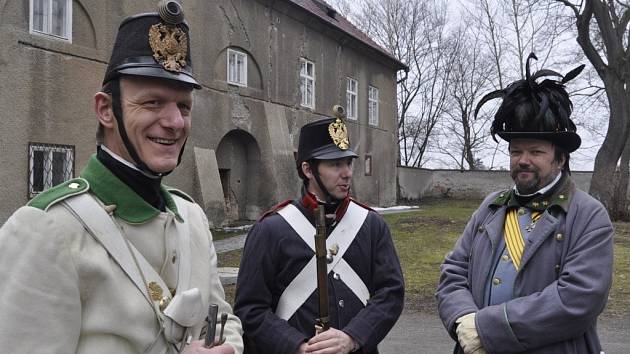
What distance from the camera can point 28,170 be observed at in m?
10.3

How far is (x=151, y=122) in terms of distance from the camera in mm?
2035

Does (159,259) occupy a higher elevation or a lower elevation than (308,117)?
lower

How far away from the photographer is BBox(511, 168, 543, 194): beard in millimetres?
3092

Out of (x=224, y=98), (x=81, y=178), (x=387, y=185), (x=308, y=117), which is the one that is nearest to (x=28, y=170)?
(x=224, y=98)

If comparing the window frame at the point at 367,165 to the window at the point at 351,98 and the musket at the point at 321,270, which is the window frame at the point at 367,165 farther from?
the musket at the point at 321,270

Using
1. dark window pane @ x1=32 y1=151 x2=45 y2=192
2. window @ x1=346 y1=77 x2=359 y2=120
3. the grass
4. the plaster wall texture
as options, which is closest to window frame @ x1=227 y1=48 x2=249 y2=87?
the grass

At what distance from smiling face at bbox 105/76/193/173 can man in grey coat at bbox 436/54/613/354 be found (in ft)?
5.73

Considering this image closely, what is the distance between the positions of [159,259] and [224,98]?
13926mm

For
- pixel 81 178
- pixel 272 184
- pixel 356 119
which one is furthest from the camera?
pixel 356 119

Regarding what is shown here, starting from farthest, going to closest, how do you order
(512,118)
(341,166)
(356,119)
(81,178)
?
1. (356,119)
2. (341,166)
3. (512,118)
4. (81,178)

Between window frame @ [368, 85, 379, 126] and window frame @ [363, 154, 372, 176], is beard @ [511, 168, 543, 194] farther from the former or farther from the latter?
window frame @ [368, 85, 379, 126]

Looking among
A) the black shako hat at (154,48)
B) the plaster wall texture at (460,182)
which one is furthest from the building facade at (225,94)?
the black shako hat at (154,48)

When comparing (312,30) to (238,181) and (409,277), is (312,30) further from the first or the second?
(409,277)

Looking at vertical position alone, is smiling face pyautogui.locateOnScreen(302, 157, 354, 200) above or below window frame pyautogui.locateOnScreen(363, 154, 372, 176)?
below
